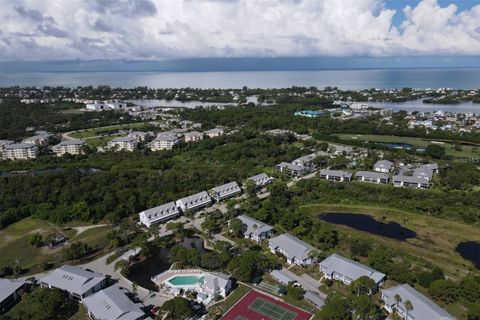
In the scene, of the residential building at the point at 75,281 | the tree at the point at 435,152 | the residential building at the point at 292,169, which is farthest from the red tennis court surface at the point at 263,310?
the tree at the point at 435,152

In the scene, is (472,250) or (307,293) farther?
(472,250)

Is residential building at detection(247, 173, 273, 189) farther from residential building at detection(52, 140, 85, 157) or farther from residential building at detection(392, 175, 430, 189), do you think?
residential building at detection(52, 140, 85, 157)

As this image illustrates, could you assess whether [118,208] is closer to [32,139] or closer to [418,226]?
[418,226]

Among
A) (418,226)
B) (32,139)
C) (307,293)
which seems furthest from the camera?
(32,139)

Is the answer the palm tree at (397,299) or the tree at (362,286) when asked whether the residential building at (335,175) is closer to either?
the tree at (362,286)

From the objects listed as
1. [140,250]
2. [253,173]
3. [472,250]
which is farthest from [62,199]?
[472,250]

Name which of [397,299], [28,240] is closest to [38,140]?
[28,240]
